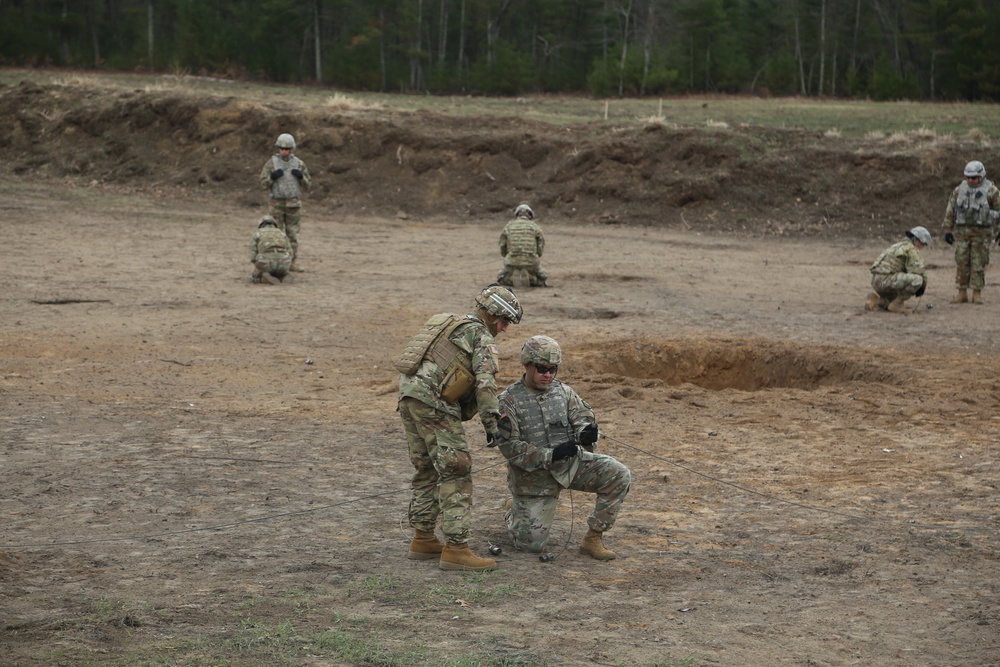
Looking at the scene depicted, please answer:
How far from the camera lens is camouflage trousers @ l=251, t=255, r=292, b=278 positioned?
18875 millimetres

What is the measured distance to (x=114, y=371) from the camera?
44.7 ft

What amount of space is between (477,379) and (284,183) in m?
13.0

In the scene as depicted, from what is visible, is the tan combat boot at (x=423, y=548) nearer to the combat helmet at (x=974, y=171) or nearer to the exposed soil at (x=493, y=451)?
the exposed soil at (x=493, y=451)

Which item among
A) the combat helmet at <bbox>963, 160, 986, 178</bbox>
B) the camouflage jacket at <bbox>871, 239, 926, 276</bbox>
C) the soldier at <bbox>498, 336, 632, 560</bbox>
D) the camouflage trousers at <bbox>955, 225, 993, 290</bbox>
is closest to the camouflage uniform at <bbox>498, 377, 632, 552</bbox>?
the soldier at <bbox>498, 336, 632, 560</bbox>

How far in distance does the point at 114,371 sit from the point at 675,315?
7.63 metres

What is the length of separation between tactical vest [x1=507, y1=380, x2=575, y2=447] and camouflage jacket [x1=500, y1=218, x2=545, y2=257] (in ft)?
36.4

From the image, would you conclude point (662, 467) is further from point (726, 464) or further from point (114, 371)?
point (114, 371)

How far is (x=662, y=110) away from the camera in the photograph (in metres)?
37.2

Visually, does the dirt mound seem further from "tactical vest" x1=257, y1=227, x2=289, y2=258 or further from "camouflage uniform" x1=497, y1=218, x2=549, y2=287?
"tactical vest" x1=257, y1=227, x2=289, y2=258

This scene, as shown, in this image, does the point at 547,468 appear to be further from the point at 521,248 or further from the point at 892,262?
the point at 521,248

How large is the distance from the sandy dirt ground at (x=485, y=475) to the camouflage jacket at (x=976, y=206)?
4.31 feet

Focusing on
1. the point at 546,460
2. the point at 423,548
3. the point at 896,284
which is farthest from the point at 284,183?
the point at 546,460

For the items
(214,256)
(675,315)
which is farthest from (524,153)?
(675,315)

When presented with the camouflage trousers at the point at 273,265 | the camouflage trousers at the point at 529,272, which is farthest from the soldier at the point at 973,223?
the camouflage trousers at the point at 273,265
